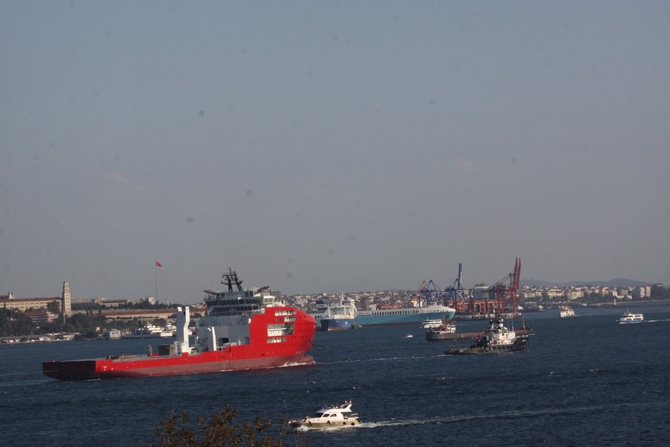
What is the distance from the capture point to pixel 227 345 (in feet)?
210

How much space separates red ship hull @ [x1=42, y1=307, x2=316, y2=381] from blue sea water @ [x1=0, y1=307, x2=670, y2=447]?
0.97m

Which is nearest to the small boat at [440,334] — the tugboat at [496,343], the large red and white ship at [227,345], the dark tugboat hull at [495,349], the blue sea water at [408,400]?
the tugboat at [496,343]

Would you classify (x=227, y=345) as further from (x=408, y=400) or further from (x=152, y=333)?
(x=152, y=333)

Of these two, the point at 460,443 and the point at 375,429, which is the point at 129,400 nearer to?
the point at 375,429

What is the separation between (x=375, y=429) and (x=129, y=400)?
57.0 ft

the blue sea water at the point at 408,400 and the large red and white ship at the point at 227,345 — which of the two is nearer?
the blue sea water at the point at 408,400

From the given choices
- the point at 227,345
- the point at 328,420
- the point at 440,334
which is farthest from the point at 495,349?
the point at 328,420

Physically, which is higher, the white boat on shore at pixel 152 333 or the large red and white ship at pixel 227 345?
the large red and white ship at pixel 227 345

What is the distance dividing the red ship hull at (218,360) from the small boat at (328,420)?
79.7ft

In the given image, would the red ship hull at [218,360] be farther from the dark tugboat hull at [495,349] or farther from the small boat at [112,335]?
the small boat at [112,335]

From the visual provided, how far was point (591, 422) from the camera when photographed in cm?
3825

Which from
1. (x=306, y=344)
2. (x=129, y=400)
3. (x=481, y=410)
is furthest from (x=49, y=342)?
(x=481, y=410)

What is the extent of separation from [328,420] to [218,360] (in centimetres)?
2556

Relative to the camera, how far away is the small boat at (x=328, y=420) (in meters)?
38.4
